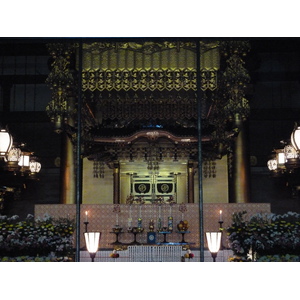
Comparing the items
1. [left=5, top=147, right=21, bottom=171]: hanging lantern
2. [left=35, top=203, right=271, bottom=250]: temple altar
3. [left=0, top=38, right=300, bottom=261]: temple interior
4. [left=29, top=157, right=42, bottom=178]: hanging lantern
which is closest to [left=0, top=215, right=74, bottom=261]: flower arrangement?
[left=0, top=38, right=300, bottom=261]: temple interior

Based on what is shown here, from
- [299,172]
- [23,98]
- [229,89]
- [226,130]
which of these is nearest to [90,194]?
[23,98]

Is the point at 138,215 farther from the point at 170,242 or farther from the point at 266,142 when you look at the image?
the point at 266,142

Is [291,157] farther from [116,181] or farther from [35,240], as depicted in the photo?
[116,181]

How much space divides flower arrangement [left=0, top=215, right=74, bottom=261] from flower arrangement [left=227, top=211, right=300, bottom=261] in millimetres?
1980

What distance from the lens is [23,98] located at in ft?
41.4

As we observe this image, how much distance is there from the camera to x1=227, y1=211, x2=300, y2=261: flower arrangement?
238 inches

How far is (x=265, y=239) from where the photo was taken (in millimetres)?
6164

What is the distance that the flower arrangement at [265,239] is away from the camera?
604cm

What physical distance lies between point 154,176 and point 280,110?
327 cm

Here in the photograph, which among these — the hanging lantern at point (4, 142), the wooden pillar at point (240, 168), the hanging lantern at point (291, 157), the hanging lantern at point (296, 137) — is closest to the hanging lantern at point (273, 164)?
the wooden pillar at point (240, 168)

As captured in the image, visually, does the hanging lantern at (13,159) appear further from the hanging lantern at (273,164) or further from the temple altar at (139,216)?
the hanging lantern at (273,164)

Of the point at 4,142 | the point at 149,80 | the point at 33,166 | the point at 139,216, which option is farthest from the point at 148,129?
the point at 4,142

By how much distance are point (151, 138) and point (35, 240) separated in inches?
209

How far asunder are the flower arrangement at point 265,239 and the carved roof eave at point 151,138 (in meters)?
4.52
